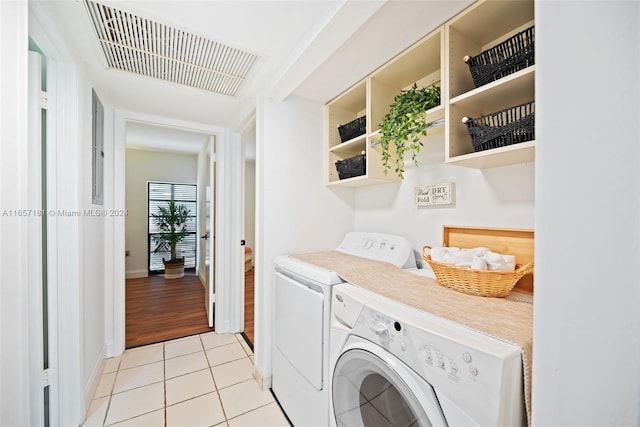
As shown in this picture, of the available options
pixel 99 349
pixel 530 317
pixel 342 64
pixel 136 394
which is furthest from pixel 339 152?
pixel 99 349

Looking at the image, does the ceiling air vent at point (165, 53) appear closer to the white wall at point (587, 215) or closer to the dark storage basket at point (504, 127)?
the dark storage basket at point (504, 127)

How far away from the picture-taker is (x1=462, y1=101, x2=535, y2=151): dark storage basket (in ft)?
3.04

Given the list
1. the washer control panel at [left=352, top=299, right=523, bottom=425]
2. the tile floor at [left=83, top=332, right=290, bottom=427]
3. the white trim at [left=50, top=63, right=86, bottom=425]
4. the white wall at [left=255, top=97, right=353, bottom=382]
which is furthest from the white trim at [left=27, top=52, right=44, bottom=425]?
the washer control panel at [left=352, top=299, right=523, bottom=425]

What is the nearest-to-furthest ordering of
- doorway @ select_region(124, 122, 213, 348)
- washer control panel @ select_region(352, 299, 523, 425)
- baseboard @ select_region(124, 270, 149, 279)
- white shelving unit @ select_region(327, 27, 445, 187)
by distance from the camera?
washer control panel @ select_region(352, 299, 523, 425) < white shelving unit @ select_region(327, 27, 445, 187) < doorway @ select_region(124, 122, 213, 348) < baseboard @ select_region(124, 270, 149, 279)

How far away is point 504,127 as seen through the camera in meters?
0.98

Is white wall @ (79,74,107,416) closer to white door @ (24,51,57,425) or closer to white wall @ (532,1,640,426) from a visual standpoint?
white door @ (24,51,57,425)

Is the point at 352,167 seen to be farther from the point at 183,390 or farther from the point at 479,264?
the point at 183,390

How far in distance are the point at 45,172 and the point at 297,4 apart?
59.6 inches

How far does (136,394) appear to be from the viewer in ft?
5.74

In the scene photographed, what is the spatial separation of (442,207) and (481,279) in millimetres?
567

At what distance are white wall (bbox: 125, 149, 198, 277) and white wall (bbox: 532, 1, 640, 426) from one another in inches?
230

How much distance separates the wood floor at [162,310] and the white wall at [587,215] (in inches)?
116

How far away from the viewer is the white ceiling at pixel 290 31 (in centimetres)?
111

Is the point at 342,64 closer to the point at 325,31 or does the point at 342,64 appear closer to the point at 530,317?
the point at 325,31
